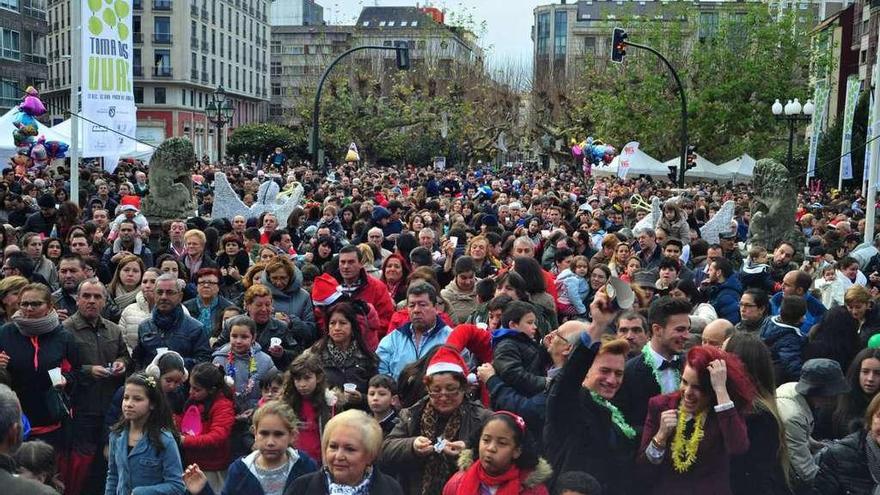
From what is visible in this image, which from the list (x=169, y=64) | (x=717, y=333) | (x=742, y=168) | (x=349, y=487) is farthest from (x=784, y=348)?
(x=169, y=64)

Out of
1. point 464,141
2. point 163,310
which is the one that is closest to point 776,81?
point 464,141

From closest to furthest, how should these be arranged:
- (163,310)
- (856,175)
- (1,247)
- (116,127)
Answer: (163,310) < (1,247) < (116,127) < (856,175)

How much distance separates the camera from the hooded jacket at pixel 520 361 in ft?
17.4

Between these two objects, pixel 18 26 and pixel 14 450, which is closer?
pixel 14 450

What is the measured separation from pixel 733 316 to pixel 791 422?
3.26 meters

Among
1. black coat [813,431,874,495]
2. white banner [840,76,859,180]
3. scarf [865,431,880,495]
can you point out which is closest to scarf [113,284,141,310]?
black coat [813,431,874,495]

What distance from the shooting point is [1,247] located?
10.3 m

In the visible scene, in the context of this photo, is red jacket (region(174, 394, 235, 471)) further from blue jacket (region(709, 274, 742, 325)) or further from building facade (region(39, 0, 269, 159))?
building facade (region(39, 0, 269, 159))

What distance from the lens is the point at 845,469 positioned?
16.4 feet

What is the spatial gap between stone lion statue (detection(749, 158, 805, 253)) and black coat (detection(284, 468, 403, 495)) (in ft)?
36.0

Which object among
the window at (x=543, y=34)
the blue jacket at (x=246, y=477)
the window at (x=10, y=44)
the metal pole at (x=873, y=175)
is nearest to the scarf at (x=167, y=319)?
the blue jacket at (x=246, y=477)

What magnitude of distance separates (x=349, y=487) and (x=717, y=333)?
2.73m

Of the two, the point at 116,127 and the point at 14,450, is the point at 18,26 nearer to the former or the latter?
the point at 116,127

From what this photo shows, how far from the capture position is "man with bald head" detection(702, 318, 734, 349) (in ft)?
20.0
